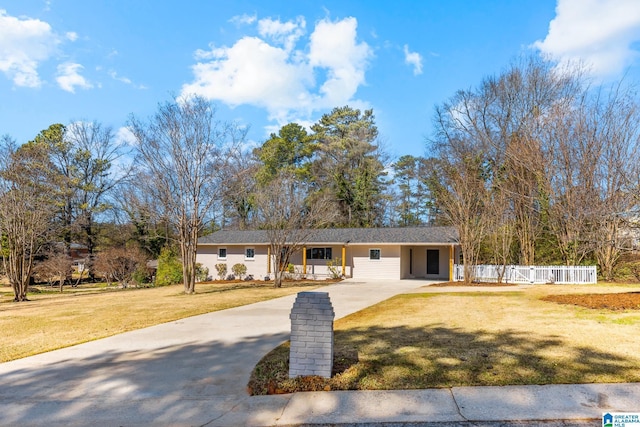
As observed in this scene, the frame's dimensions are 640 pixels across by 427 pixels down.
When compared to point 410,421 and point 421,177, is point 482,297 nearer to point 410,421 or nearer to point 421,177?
point 410,421

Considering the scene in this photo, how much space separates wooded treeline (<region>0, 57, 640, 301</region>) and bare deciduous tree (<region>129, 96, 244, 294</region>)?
0.18 feet

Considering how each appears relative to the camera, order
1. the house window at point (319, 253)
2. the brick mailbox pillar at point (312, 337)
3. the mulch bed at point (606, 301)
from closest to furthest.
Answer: the brick mailbox pillar at point (312, 337), the mulch bed at point (606, 301), the house window at point (319, 253)

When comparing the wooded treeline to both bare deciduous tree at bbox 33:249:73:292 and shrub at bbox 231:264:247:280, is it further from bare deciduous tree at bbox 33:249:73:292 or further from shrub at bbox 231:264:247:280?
shrub at bbox 231:264:247:280

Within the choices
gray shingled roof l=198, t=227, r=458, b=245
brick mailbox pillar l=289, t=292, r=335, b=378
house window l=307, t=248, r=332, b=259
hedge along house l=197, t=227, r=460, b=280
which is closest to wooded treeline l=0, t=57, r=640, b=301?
gray shingled roof l=198, t=227, r=458, b=245

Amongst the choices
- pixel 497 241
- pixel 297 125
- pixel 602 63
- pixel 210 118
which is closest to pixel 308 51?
pixel 210 118

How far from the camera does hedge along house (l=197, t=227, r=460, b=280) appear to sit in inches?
902

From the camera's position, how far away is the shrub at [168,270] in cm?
2433

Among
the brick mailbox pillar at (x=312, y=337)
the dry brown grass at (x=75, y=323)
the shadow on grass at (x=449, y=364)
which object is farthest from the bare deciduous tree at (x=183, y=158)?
the brick mailbox pillar at (x=312, y=337)

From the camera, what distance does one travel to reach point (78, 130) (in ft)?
101

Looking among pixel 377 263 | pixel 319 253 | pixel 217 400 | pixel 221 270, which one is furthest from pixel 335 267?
pixel 217 400

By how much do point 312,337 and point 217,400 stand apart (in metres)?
1.16

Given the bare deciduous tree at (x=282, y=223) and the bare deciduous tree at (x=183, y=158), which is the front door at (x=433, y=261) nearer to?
the bare deciduous tree at (x=282, y=223)

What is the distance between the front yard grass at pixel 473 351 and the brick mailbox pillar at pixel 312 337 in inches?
5.7

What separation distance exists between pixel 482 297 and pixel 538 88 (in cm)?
1677
